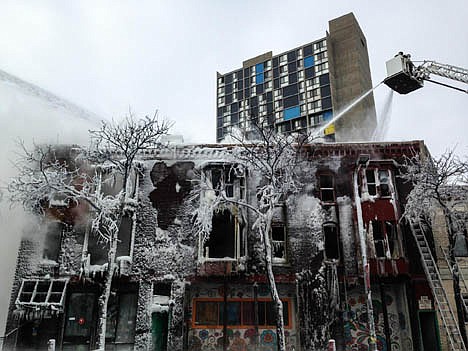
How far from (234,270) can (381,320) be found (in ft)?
23.6

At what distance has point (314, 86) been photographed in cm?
6625

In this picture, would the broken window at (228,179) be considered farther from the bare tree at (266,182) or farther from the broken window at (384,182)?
the broken window at (384,182)

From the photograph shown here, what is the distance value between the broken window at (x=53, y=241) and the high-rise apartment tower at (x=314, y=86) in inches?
1630

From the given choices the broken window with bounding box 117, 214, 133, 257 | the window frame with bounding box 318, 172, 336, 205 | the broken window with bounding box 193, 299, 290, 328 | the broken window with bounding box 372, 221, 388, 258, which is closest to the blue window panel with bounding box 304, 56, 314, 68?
the window frame with bounding box 318, 172, 336, 205

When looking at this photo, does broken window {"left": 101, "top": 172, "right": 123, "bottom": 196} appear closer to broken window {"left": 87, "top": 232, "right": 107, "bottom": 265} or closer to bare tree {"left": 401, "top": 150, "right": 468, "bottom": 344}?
broken window {"left": 87, "top": 232, "right": 107, "bottom": 265}

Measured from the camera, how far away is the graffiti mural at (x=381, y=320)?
18828 mm

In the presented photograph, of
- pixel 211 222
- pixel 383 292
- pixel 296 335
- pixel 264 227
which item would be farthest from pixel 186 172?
pixel 383 292

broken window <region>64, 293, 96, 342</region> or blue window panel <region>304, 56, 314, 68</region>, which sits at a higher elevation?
blue window panel <region>304, 56, 314, 68</region>

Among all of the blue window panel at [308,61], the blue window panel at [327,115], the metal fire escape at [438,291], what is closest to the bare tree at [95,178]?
the metal fire escape at [438,291]

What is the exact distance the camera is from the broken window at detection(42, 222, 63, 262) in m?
21.2

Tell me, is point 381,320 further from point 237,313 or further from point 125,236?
point 125,236

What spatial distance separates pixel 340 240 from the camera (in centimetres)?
2047

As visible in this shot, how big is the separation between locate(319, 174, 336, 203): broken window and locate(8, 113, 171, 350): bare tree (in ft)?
28.5

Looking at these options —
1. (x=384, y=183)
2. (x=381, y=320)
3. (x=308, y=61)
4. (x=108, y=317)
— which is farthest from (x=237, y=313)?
(x=308, y=61)
